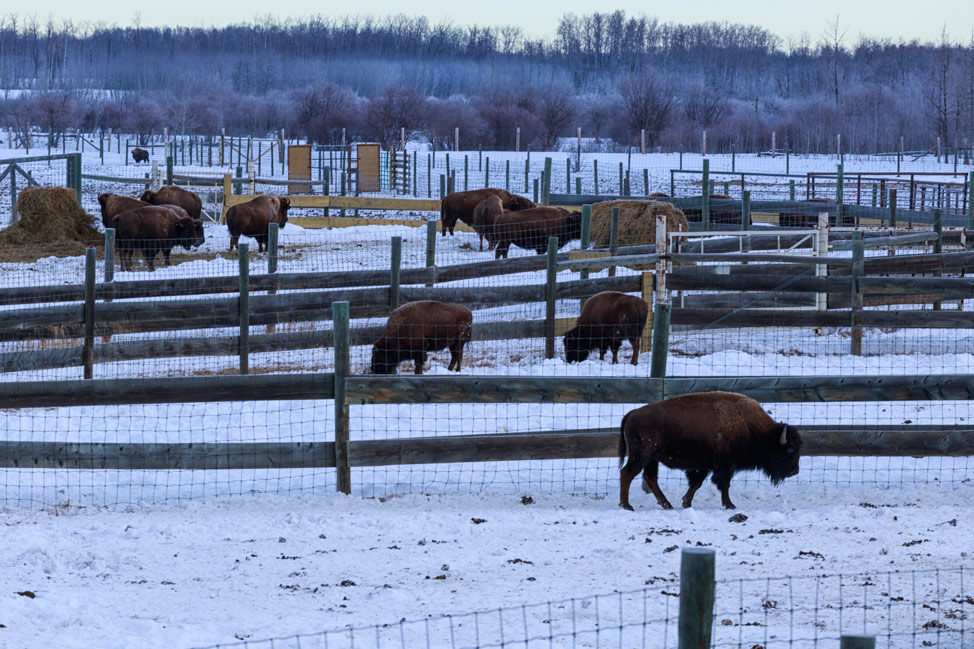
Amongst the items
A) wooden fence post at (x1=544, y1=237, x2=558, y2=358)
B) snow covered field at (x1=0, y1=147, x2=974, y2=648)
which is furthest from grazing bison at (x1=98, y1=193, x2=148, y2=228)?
snow covered field at (x1=0, y1=147, x2=974, y2=648)

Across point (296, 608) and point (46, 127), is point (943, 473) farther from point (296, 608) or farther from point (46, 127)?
point (46, 127)

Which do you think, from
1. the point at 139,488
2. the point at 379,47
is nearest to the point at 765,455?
the point at 139,488

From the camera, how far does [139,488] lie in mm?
8516

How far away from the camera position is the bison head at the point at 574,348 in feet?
43.7

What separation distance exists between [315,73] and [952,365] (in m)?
122

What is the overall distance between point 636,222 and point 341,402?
14.8 m

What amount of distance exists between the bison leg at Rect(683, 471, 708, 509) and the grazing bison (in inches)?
730

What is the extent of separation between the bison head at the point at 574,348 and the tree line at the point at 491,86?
147 ft

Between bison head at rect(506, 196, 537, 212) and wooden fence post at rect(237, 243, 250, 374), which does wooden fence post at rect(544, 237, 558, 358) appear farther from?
bison head at rect(506, 196, 537, 212)

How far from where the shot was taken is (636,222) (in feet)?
72.4

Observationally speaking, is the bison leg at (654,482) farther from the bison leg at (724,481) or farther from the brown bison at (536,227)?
the brown bison at (536,227)

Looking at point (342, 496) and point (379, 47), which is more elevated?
point (379, 47)

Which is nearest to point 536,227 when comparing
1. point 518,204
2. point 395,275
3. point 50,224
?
point 518,204

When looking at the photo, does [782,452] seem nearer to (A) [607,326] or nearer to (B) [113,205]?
(A) [607,326]
